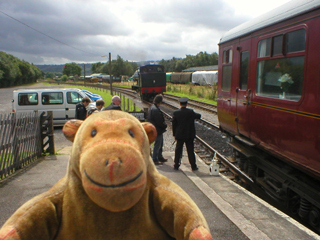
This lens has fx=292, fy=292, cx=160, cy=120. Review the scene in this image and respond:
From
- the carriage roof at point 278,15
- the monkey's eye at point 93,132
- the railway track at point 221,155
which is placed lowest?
the railway track at point 221,155

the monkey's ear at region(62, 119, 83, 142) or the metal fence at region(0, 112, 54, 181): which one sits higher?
the monkey's ear at region(62, 119, 83, 142)

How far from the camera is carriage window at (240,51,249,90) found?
6.23 meters

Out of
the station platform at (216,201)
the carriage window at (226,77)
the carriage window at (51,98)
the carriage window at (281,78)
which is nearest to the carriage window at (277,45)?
the carriage window at (281,78)

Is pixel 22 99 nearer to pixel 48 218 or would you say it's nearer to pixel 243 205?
pixel 243 205

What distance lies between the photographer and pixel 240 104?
21.1 ft

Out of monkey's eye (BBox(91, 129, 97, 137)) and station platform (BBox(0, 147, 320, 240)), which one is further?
station platform (BBox(0, 147, 320, 240))

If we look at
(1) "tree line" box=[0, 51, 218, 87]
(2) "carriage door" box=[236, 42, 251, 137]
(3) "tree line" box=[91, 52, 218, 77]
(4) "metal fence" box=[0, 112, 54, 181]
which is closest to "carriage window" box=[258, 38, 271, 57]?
(2) "carriage door" box=[236, 42, 251, 137]

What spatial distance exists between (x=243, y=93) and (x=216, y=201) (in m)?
2.52

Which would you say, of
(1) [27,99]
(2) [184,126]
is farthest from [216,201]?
(1) [27,99]

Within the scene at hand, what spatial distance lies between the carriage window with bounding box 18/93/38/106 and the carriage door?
1064 cm

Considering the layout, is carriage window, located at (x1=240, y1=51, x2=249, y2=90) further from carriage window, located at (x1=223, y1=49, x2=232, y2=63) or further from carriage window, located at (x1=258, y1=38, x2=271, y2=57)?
carriage window, located at (x1=223, y1=49, x2=232, y2=63)

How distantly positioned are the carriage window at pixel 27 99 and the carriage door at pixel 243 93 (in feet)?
34.9

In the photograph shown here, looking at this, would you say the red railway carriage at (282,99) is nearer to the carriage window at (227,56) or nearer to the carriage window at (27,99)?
the carriage window at (227,56)

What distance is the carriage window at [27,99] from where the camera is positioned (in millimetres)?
13977
